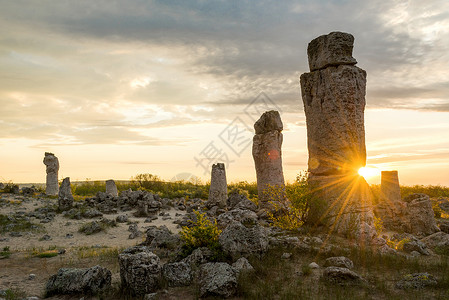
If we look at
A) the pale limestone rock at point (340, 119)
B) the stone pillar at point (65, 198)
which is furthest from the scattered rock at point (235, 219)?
the stone pillar at point (65, 198)

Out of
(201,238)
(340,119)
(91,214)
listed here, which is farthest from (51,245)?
(340,119)

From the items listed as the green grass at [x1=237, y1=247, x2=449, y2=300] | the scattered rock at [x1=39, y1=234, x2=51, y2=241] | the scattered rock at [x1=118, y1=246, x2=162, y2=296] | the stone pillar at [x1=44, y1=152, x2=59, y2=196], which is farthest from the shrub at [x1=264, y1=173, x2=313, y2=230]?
the stone pillar at [x1=44, y1=152, x2=59, y2=196]

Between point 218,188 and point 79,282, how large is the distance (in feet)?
45.5

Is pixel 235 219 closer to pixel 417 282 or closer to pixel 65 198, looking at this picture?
pixel 417 282

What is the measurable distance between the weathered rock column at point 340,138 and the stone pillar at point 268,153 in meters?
5.60

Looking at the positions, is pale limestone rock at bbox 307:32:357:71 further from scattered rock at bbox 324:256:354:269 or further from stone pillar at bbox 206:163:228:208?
stone pillar at bbox 206:163:228:208

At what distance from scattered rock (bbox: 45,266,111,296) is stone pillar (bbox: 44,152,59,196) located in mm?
23977

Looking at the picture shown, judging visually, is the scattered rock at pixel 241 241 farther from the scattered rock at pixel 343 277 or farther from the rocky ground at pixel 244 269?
the scattered rock at pixel 343 277

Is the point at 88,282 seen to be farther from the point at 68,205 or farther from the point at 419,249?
the point at 68,205

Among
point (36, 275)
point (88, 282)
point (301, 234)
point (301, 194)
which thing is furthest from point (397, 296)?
point (36, 275)

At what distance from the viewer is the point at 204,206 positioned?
20.4m

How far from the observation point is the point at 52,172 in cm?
2856

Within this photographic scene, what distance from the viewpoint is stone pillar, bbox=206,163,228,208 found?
1998 centimetres

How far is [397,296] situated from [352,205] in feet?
13.8
